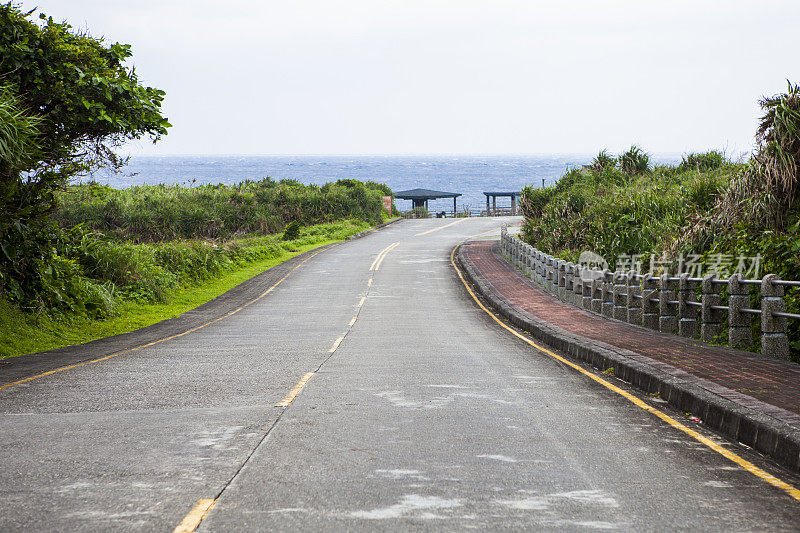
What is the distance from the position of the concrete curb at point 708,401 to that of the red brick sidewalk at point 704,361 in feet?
0.13

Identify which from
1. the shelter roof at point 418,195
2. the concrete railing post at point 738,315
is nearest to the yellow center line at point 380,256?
the concrete railing post at point 738,315

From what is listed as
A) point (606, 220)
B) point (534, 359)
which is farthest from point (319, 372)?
point (606, 220)

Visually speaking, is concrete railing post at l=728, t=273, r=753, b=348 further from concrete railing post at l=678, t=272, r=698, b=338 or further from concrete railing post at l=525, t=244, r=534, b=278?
concrete railing post at l=525, t=244, r=534, b=278

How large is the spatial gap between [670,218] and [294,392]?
15920 mm

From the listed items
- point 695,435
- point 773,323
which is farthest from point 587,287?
point 695,435

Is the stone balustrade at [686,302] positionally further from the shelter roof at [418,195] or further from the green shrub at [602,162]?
the shelter roof at [418,195]

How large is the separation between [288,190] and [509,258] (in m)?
31.5

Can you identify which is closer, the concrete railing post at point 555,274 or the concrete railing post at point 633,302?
the concrete railing post at point 633,302

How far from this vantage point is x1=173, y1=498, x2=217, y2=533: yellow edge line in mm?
4559

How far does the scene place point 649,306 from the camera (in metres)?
16.5

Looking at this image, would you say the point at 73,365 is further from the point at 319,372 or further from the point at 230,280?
the point at 230,280

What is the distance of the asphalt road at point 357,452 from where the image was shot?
486cm

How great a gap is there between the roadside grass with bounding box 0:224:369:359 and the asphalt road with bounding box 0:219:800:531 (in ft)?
12.9

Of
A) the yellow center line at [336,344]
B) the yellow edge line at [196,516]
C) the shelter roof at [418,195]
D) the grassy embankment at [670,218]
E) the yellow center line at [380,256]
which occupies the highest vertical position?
the shelter roof at [418,195]
